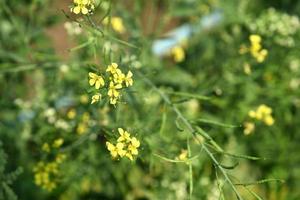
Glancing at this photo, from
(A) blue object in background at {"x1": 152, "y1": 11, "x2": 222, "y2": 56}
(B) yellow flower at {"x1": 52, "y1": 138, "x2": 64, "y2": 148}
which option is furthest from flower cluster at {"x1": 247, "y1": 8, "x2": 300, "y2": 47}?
(B) yellow flower at {"x1": 52, "y1": 138, "x2": 64, "y2": 148}

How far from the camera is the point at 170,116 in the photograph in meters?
3.42

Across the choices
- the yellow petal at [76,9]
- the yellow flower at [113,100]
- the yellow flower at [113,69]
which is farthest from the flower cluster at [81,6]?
the yellow flower at [113,100]

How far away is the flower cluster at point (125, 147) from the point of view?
2.00m

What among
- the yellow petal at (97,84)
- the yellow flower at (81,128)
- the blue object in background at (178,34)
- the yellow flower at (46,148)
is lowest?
the yellow petal at (97,84)

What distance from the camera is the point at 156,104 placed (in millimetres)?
3332

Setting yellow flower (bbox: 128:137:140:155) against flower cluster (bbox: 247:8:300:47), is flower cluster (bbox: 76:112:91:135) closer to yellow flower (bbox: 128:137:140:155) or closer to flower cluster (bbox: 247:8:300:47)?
yellow flower (bbox: 128:137:140:155)

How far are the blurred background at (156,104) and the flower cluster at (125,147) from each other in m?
0.77

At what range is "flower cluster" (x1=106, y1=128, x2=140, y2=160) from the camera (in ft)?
6.56

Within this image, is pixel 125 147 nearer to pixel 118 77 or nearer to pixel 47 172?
pixel 118 77

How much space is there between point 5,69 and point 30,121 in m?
0.35

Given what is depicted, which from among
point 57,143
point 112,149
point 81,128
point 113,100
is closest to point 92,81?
point 113,100

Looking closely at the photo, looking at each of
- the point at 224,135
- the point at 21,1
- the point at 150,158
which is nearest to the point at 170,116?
the point at 224,135

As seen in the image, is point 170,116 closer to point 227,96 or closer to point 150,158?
point 227,96

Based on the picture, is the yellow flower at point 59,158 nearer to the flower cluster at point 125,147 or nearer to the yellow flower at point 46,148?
the yellow flower at point 46,148
